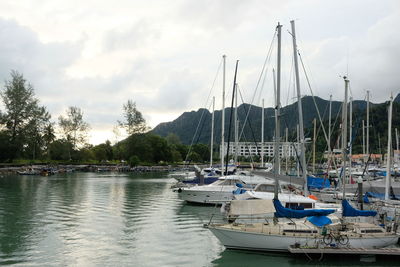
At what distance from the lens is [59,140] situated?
113 meters

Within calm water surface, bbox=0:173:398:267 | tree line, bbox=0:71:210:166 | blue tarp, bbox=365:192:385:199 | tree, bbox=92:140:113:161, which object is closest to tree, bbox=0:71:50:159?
tree line, bbox=0:71:210:166

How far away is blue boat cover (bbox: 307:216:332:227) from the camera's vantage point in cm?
1992

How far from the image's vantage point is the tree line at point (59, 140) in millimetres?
91938

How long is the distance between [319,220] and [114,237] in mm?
Answer: 11999

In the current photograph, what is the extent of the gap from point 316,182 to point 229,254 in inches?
1092

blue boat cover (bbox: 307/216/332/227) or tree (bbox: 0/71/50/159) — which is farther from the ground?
tree (bbox: 0/71/50/159)

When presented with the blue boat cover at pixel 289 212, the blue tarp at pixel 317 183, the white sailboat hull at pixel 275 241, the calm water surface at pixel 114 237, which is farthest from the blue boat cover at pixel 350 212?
the blue tarp at pixel 317 183

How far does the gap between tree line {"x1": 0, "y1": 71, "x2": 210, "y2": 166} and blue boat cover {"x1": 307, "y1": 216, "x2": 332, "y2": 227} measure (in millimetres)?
74780

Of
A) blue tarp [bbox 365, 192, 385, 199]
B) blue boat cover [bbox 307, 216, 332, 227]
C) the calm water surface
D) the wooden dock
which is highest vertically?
blue tarp [bbox 365, 192, 385, 199]

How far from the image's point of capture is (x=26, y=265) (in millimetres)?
Result: 17891

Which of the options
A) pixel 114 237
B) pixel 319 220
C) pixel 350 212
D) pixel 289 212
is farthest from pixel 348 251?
pixel 114 237

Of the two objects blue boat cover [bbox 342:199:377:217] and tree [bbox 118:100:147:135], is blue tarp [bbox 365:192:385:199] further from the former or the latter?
tree [bbox 118:100:147:135]

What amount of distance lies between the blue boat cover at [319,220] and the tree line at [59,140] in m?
74.8

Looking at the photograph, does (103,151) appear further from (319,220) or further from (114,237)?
(319,220)
